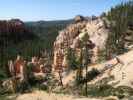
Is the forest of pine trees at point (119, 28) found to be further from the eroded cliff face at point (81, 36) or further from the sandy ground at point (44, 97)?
the sandy ground at point (44, 97)

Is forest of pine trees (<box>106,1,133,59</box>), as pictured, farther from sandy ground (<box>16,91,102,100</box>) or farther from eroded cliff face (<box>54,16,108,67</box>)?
sandy ground (<box>16,91,102,100</box>)

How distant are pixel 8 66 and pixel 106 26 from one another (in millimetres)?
57039

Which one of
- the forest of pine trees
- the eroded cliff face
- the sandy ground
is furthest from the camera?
the eroded cliff face

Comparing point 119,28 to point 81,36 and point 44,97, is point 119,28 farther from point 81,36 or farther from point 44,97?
point 44,97

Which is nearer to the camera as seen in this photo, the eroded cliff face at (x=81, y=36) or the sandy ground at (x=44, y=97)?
the sandy ground at (x=44, y=97)

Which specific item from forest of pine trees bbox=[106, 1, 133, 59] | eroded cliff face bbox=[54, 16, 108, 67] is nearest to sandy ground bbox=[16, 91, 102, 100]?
eroded cliff face bbox=[54, 16, 108, 67]

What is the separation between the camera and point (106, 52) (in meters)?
122

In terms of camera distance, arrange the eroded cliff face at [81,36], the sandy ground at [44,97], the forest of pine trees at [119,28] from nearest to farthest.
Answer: the sandy ground at [44,97], the forest of pine trees at [119,28], the eroded cliff face at [81,36]

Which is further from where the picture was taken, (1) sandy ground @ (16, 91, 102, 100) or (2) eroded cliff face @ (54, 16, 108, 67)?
(2) eroded cliff face @ (54, 16, 108, 67)

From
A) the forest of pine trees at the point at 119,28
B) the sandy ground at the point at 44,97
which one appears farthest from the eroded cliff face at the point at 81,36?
the sandy ground at the point at 44,97

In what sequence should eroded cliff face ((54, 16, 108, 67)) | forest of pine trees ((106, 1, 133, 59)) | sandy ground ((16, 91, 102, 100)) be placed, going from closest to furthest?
1. sandy ground ((16, 91, 102, 100))
2. forest of pine trees ((106, 1, 133, 59))
3. eroded cliff face ((54, 16, 108, 67))

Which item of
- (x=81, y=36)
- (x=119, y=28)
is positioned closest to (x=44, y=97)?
(x=119, y=28)

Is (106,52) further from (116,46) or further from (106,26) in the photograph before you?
(106,26)

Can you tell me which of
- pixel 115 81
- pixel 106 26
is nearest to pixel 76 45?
pixel 106 26
